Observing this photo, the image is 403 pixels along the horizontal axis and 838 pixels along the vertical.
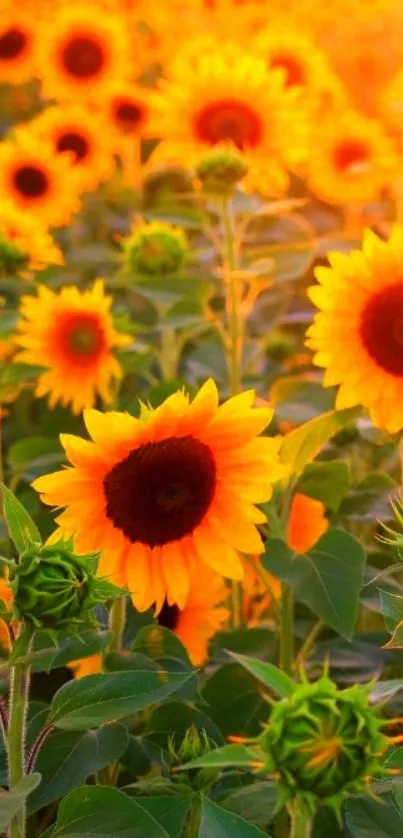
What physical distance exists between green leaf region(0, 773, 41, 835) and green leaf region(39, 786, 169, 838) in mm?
40

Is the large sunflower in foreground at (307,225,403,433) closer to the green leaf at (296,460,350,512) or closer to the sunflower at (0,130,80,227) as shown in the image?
the green leaf at (296,460,350,512)

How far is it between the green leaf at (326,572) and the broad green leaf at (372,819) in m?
0.19

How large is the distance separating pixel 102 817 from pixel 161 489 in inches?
10.0

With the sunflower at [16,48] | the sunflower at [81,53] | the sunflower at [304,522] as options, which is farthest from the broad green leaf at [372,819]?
the sunflower at [16,48]

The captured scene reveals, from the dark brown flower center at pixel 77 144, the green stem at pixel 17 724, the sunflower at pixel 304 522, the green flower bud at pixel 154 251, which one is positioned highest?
the dark brown flower center at pixel 77 144

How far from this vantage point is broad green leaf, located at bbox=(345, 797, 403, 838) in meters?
0.75

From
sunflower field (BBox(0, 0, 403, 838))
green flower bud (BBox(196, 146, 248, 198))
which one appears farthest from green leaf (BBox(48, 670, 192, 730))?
green flower bud (BBox(196, 146, 248, 198))

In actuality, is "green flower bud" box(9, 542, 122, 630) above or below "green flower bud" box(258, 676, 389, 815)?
above

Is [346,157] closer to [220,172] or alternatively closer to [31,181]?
[31,181]

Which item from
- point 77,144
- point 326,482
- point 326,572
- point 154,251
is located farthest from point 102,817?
point 77,144

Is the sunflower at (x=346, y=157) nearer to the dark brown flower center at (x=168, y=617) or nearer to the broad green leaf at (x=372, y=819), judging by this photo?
the dark brown flower center at (x=168, y=617)

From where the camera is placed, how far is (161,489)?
0.91 metres

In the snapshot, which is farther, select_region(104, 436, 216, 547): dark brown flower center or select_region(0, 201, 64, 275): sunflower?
select_region(0, 201, 64, 275): sunflower

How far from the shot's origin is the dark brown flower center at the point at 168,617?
3.55ft
